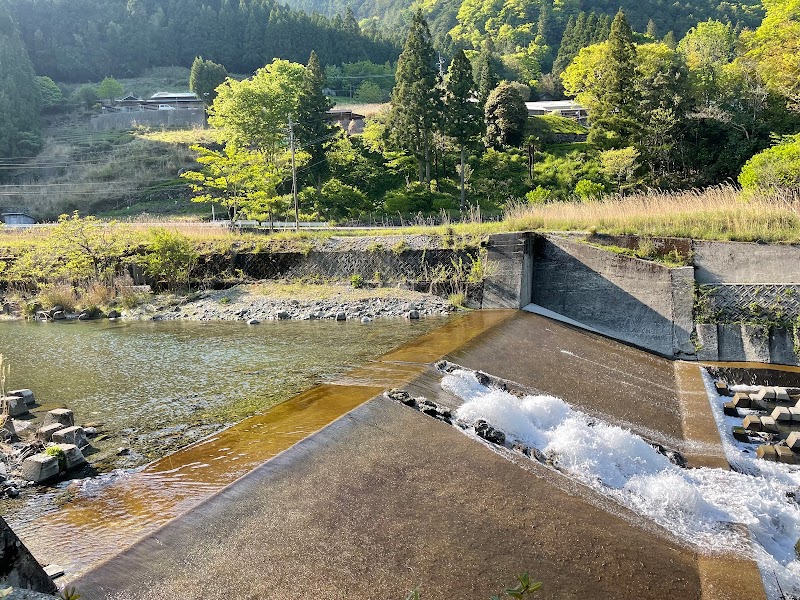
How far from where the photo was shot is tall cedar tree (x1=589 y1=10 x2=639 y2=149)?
1152 inches

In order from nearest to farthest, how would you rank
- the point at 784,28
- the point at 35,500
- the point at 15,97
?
the point at 35,500, the point at 784,28, the point at 15,97

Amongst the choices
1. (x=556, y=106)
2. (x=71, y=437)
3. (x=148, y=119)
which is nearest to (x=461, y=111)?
(x=556, y=106)

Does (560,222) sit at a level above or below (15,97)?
below

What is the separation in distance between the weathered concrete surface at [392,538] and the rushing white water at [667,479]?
0.51 metres

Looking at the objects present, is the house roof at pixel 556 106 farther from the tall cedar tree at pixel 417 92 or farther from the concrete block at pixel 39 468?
the concrete block at pixel 39 468

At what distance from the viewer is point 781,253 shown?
12820mm

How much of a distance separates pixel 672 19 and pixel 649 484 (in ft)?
280

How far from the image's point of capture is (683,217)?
1472 cm

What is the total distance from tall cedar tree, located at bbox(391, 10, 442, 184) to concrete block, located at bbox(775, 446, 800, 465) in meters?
25.3

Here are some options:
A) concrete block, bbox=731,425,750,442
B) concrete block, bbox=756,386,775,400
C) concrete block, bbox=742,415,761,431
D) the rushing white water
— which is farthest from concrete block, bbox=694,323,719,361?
the rushing white water

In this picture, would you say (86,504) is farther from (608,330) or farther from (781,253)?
(781,253)

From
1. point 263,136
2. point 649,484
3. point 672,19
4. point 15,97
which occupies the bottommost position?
point 649,484

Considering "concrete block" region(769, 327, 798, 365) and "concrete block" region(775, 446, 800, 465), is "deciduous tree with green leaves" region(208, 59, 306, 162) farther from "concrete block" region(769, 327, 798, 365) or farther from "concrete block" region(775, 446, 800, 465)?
"concrete block" region(775, 446, 800, 465)

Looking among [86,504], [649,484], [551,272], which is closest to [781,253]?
[551,272]
